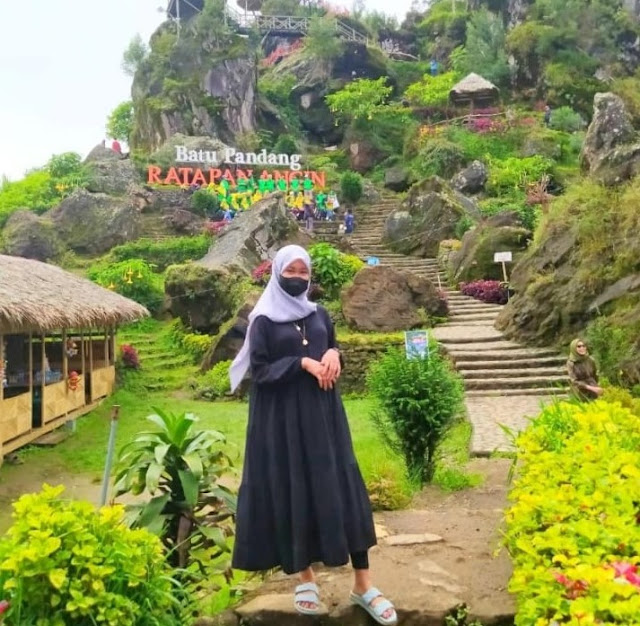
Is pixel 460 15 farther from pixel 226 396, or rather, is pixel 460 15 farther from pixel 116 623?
pixel 116 623

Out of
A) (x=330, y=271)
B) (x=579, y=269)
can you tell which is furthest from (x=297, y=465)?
(x=330, y=271)

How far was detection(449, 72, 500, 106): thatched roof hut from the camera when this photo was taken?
3394 centimetres

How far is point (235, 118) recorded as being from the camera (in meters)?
36.0

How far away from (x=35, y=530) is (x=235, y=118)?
35392 mm

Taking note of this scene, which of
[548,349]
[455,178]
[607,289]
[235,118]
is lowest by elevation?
[548,349]

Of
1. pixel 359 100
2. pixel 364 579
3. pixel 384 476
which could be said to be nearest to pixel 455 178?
pixel 359 100

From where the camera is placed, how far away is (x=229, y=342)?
13703 millimetres

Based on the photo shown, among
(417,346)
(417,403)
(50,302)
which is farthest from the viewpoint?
(50,302)

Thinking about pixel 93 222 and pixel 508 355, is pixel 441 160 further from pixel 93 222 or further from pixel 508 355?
pixel 508 355

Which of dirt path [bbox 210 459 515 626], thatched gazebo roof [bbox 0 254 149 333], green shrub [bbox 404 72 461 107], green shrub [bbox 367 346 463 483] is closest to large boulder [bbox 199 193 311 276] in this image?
thatched gazebo roof [bbox 0 254 149 333]

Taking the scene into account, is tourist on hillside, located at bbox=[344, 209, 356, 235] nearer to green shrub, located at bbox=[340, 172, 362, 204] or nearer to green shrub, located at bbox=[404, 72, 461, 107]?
green shrub, located at bbox=[340, 172, 362, 204]

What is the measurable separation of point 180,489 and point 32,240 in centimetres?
2132

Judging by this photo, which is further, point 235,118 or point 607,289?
point 235,118

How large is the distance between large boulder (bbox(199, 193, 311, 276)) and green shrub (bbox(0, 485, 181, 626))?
573 inches
